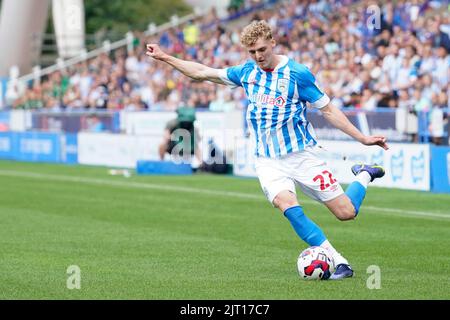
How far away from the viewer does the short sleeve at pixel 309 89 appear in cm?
1066

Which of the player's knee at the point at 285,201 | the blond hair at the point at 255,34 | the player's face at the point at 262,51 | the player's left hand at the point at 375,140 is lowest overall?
the player's knee at the point at 285,201

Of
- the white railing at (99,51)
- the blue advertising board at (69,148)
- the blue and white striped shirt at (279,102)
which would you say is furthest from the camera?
the white railing at (99,51)

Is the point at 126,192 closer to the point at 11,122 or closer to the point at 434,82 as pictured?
the point at 434,82

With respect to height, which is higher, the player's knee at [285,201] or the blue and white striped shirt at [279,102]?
the blue and white striped shirt at [279,102]

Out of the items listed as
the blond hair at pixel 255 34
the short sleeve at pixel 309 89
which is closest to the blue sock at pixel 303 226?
the short sleeve at pixel 309 89

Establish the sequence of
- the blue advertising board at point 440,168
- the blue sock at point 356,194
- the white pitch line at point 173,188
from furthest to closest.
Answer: the blue advertising board at point 440,168
the white pitch line at point 173,188
the blue sock at point 356,194

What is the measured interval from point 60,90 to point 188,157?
15.6 metres

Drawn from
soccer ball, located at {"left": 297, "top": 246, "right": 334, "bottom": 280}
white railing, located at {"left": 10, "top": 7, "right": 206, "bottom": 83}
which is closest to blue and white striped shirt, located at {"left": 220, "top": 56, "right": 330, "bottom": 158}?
soccer ball, located at {"left": 297, "top": 246, "right": 334, "bottom": 280}

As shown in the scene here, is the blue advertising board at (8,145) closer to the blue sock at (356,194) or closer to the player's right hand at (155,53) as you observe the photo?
the player's right hand at (155,53)

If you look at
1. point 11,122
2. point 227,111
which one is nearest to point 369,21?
point 227,111

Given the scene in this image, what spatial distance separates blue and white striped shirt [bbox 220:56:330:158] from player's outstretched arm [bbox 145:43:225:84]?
0.24 m

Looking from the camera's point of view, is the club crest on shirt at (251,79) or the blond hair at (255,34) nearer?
the blond hair at (255,34)

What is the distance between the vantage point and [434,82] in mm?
25031
